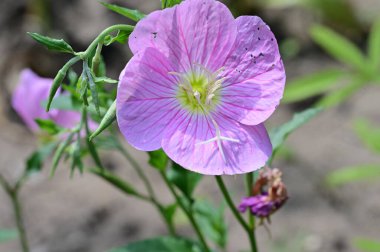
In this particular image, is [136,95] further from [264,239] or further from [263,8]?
[263,8]

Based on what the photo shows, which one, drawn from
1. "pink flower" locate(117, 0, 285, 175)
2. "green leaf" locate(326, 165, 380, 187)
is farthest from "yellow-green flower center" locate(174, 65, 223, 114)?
"green leaf" locate(326, 165, 380, 187)

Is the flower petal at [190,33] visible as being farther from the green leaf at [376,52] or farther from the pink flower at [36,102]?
the green leaf at [376,52]

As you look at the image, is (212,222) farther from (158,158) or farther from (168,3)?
(168,3)

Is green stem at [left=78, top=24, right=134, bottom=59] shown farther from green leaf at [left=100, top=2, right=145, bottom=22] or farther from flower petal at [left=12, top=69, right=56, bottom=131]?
flower petal at [left=12, top=69, right=56, bottom=131]

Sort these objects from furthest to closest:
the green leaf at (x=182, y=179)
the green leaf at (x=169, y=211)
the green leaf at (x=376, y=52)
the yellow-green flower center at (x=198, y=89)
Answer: the green leaf at (x=376, y=52)
the green leaf at (x=169, y=211)
the green leaf at (x=182, y=179)
the yellow-green flower center at (x=198, y=89)

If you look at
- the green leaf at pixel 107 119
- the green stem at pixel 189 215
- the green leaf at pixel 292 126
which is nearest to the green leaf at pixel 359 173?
the green leaf at pixel 292 126

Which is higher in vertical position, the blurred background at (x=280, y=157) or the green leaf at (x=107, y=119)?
the green leaf at (x=107, y=119)

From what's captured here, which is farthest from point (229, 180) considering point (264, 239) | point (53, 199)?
point (53, 199)
